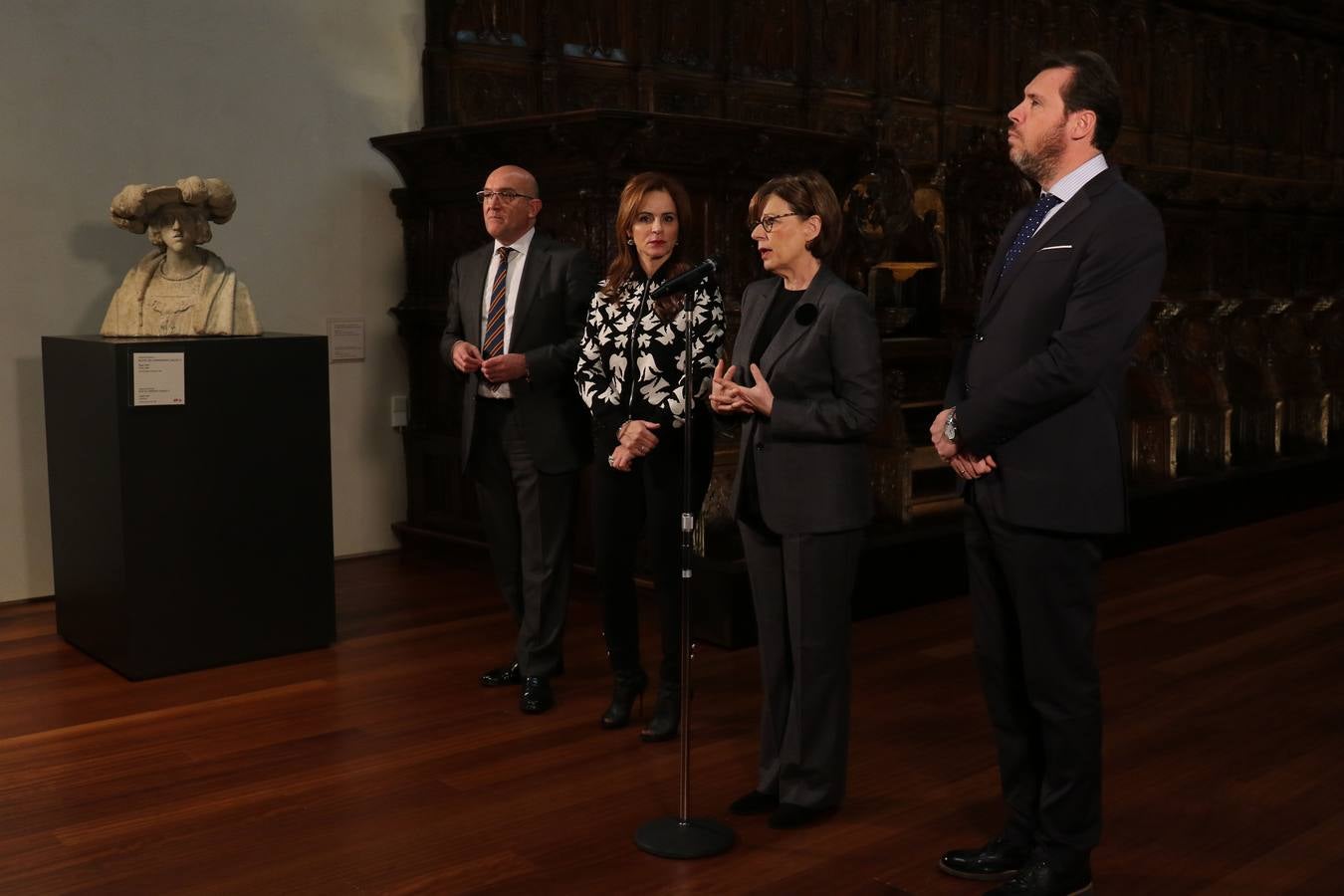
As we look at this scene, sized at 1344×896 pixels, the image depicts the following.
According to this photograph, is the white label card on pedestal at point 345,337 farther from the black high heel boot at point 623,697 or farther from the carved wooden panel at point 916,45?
the carved wooden panel at point 916,45

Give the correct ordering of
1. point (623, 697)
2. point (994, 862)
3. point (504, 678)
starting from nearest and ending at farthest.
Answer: point (994, 862), point (623, 697), point (504, 678)

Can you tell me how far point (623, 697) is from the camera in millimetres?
4117

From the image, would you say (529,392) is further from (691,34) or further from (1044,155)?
(691,34)

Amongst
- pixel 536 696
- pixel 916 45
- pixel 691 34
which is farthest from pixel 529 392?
pixel 916 45

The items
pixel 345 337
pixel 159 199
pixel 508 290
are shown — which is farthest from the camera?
pixel 345 337

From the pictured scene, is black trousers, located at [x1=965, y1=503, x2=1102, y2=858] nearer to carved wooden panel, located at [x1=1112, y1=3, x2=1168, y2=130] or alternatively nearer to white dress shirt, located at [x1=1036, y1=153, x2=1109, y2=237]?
white dress shirt, located at [x1=1036, y1=153, x2=1109, y2=237]

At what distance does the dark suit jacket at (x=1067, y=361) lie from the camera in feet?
8.68

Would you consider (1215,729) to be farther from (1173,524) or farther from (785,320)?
(1173,524)

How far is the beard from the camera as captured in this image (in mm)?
2682

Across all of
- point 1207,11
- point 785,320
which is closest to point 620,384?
point 785,320

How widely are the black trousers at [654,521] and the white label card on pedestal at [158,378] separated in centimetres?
159

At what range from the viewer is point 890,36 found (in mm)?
8266

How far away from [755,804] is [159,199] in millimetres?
3086

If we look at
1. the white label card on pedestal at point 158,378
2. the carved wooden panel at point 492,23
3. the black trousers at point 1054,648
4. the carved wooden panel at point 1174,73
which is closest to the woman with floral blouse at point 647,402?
the black trousers at point 1054,648
